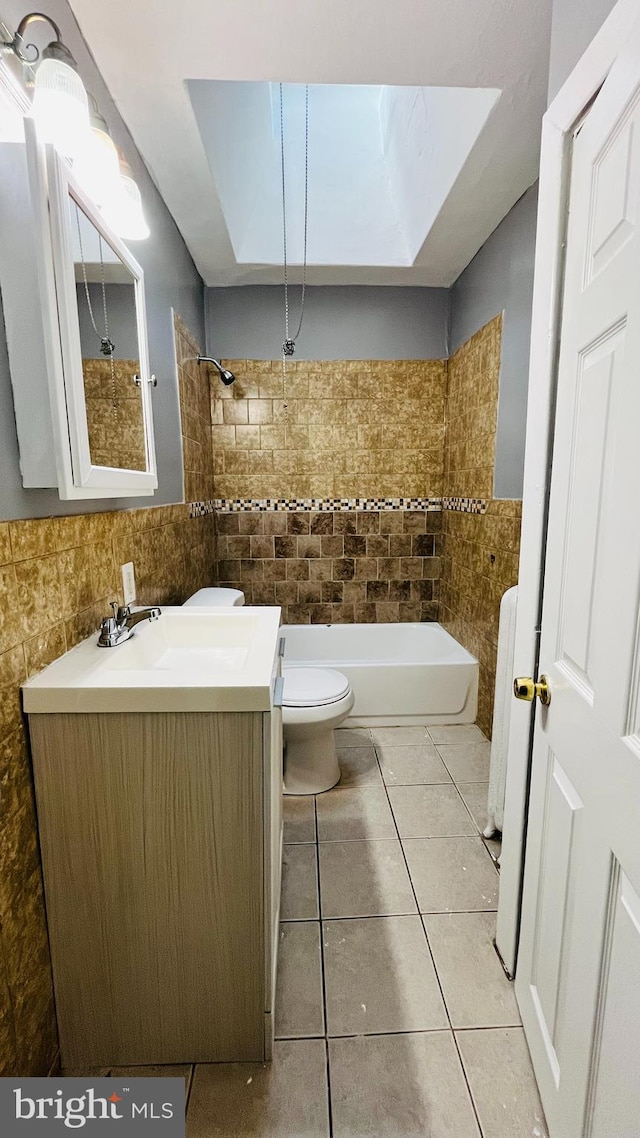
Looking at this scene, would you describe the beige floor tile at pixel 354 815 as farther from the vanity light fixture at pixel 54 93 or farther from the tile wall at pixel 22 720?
the vanity light fixture at pixel 54 93

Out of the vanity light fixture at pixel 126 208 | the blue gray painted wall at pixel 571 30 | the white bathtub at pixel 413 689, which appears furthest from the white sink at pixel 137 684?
the white bathtub at pixel 413 689

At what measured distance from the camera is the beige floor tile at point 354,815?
5.93 ft

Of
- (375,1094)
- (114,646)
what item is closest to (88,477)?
(114,646)

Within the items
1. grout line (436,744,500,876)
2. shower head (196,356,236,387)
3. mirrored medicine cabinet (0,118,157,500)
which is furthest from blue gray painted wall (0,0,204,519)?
grout line (436,744,500,876)

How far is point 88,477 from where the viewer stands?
1052mm

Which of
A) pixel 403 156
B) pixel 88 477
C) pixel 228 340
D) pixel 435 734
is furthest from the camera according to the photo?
pixel 228 340

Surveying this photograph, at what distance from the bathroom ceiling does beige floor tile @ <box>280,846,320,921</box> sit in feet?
8.29

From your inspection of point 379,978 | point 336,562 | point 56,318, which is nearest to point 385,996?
point 379,978

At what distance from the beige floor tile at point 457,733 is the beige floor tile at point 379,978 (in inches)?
43.4

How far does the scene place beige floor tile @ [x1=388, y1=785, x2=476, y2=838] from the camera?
1.83m

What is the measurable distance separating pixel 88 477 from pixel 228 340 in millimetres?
2312

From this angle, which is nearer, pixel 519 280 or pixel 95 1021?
pixel 95 1021

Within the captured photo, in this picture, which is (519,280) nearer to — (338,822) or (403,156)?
(403,156)

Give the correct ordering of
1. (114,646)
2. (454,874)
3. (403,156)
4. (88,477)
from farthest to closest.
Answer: (403,156) → (454,874) → (114,646) → (88,477)
